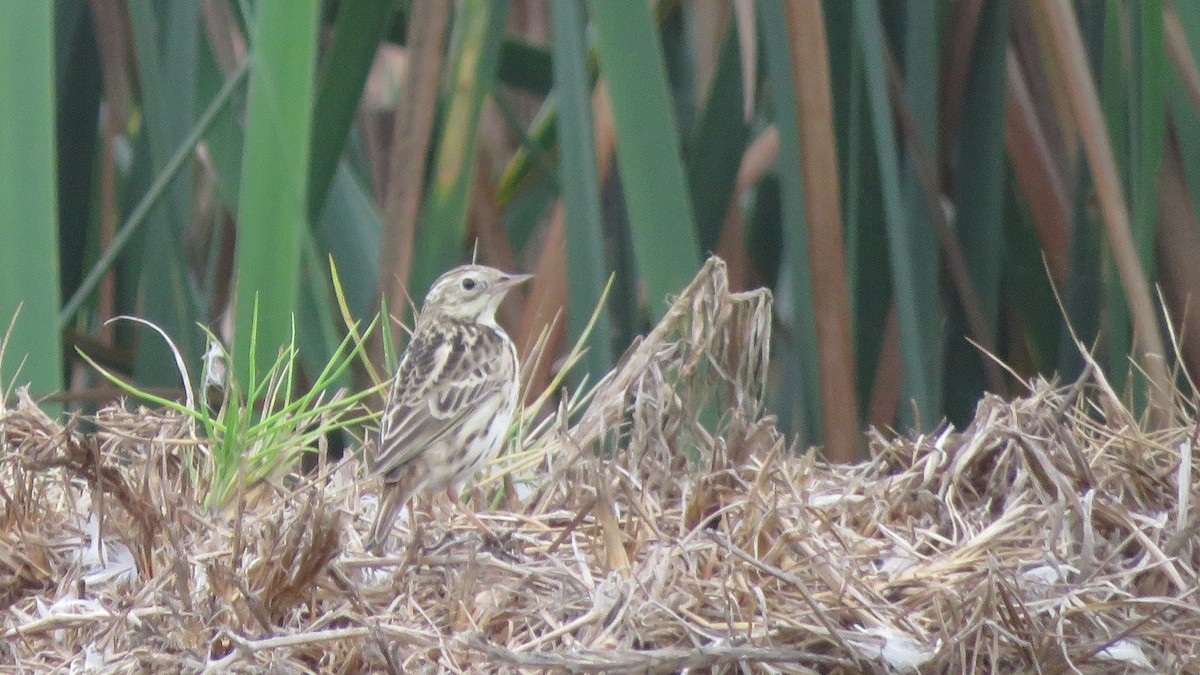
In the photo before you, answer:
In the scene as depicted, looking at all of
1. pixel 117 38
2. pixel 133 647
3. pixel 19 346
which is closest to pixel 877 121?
pixel 19 346

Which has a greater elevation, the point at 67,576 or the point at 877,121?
the point at 877,121

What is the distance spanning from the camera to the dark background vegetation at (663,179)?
95.6 inches

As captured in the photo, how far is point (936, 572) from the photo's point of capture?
160 cm

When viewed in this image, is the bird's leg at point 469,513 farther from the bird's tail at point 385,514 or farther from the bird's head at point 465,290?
the bird's head at point 465,290

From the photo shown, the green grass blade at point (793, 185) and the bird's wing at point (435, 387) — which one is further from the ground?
the green grass blade at point (793, 185)

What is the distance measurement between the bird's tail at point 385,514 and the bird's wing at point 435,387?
0.28 feet

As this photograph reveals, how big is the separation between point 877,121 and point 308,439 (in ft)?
4.30

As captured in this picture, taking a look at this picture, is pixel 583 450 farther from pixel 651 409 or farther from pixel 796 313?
pixel 796 313

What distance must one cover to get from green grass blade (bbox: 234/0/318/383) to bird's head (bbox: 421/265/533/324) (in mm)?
693

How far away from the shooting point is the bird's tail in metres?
1.85

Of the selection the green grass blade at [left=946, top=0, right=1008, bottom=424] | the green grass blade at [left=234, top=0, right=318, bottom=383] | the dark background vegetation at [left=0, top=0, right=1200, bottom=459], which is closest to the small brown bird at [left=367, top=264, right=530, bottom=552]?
the dark background vegetation at [left=0, top=0, right=1200, bottom=459]

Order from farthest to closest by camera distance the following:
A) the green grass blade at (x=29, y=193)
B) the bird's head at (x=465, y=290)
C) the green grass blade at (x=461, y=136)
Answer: the green grass blade at (x=461, y=136)
the bird's head at (x=465, y=290)
the green grass blade at (x=29, y=193)

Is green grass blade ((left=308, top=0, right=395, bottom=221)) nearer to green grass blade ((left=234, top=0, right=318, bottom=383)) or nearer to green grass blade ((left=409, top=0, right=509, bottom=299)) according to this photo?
green grass blade ((left=409, top=0, right=509, bottom=299))

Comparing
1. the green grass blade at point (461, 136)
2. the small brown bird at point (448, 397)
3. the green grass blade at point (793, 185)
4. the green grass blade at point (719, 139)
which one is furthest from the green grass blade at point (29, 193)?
the green grass blade at point (719, 139)
